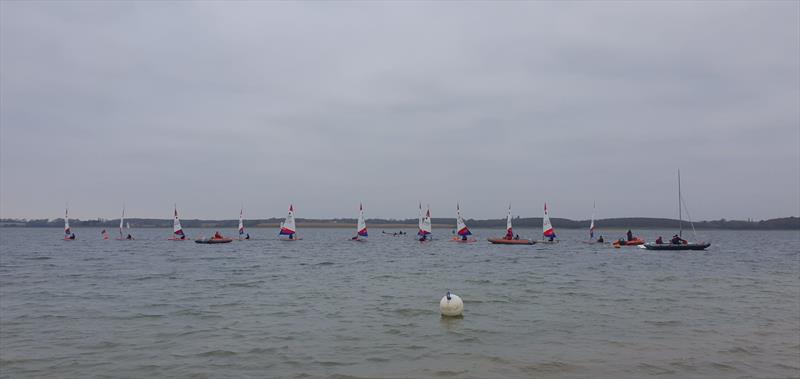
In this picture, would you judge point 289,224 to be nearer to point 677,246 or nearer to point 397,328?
point 677,246

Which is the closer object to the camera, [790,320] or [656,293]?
[790,320]

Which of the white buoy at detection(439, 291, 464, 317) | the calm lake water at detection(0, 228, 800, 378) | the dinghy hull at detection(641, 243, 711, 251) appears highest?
the dinghy hull at detection(641, 243, 711, 251)

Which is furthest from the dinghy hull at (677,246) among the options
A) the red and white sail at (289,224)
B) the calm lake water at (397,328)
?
the red and white sail at (289,224)

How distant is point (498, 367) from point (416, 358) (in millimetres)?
1772

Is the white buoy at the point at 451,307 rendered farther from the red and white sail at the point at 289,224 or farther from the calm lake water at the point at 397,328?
the red and white sail at the point at 289,224

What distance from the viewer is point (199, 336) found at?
1431cm

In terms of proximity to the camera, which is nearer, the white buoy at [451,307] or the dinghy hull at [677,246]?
the white buoy at [451,307]

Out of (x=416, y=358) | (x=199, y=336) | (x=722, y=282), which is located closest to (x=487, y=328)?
(x=416, y=358)

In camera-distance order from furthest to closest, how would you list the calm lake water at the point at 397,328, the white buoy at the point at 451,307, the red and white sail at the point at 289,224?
1. the red and white sail at the point at 289,224
2. the white buoy at the point at 451,307
3. the calm lake water at the point at 397,328

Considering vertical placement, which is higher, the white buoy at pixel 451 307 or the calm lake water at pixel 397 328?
the white buoy at pixel 451 307

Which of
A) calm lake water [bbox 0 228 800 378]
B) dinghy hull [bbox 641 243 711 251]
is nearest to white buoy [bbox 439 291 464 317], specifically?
calm lake water [bbox 0 228 800 378]

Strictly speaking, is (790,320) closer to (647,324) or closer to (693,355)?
(647,324)

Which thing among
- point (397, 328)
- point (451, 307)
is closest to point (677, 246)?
point (451, 307)

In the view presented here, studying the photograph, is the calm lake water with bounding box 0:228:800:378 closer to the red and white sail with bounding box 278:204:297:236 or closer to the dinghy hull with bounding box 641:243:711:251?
the dinghy hull with bounding box 641:243:711:251
